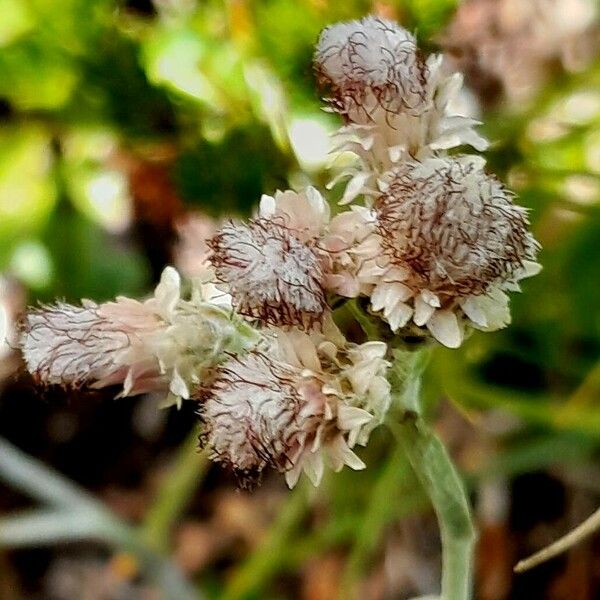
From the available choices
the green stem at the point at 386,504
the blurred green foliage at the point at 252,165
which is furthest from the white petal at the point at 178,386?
the green stem at the point at 386,504

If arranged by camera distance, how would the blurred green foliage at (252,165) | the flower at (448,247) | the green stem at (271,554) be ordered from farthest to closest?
1. the green stem at (271,554)
2. the blurred green foliage at (252,165)
3. the flower at (448,247)

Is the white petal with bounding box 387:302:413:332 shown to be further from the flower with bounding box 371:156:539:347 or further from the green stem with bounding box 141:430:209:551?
the green stem with bounding box 141:430:209:551

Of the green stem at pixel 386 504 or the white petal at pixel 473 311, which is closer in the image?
the white petal at pixel 473 311

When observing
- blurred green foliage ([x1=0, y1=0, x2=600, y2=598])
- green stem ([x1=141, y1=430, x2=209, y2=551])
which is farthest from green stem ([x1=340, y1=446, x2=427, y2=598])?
green stem ([x1=141, y1=430, x2=209, y2=551])

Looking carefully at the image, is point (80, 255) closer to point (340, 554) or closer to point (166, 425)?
point (166, 425)

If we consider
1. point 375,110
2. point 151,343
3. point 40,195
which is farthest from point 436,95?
point 40,195

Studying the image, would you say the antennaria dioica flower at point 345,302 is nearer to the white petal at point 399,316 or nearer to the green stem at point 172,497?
the white petal at point 399,316

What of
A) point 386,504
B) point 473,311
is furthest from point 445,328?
point 386,504

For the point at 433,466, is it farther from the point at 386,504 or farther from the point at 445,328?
the point at 386,504
